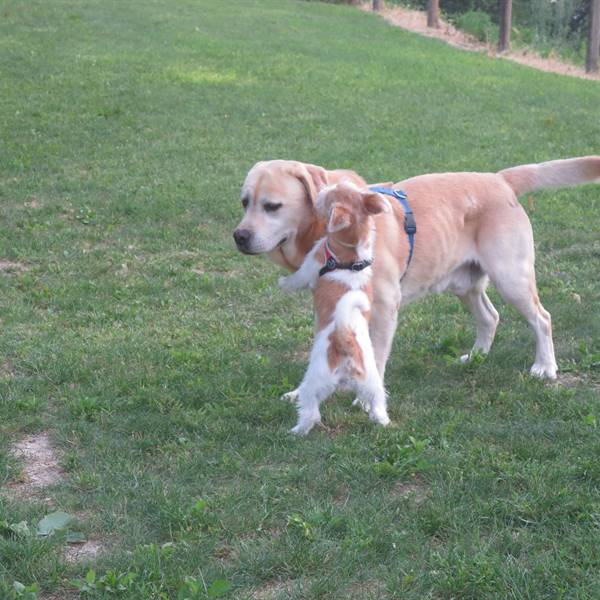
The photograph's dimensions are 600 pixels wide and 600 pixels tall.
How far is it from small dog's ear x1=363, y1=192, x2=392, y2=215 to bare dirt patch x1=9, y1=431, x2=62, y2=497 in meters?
2.09

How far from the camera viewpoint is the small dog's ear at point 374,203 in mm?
4645

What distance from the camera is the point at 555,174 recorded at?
5.75 meters

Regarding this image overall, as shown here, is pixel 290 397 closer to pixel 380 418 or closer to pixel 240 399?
pixel 240 399

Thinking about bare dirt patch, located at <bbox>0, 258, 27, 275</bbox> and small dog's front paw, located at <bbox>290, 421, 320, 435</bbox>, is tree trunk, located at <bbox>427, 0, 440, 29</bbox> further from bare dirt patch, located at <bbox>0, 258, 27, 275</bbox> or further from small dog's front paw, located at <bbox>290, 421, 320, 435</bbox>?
small dog's front paw, located at <bbox>290, 421, 320, 435</bbox>

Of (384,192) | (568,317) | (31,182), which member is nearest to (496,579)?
(384,192)

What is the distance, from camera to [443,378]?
5508mm

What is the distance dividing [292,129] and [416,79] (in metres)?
5.64

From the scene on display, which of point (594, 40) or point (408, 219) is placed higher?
point (594, 40)

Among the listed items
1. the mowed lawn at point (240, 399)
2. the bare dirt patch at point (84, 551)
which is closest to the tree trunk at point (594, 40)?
the mowed lawn at point (240, 399)

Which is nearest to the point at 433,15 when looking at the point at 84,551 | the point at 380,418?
the point at 380,418

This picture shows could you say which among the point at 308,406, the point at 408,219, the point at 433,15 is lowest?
the point at 308,406

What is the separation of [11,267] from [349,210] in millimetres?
4145

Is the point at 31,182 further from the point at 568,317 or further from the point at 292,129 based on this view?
the point at 568,317

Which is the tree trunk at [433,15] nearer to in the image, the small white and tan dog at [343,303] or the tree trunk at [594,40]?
the tree trunk at [594,40]
